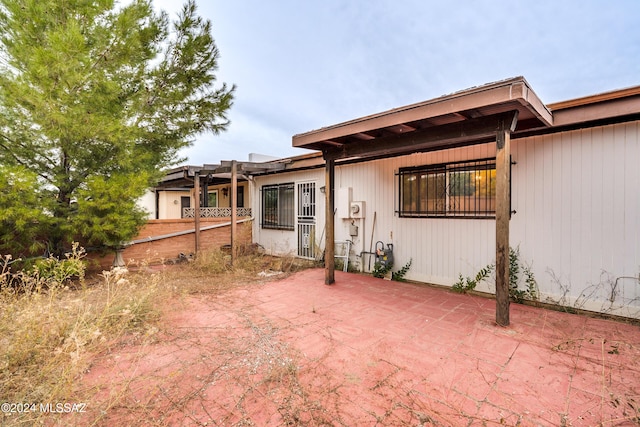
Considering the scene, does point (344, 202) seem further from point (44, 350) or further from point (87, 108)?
point (44, 350)

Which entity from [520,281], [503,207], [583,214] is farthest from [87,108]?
[583,214]

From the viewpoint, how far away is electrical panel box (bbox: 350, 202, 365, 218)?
620 centimetres

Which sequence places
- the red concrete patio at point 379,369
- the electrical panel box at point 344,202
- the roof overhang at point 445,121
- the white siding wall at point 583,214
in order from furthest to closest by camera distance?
the electrical panel box at point 344,202, the white siding wall at point 583,214, the roof overhang at point 445,121, the red concrete patio at point 379,369

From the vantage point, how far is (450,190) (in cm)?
499

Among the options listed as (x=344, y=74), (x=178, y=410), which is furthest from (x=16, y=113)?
(x=344, y=74)

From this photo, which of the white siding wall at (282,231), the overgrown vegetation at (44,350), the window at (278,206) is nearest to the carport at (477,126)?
the white siding wall at (282,231)

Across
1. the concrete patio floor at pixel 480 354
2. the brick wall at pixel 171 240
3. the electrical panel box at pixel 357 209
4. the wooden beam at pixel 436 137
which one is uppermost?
the wooden beam at pixel 436 137

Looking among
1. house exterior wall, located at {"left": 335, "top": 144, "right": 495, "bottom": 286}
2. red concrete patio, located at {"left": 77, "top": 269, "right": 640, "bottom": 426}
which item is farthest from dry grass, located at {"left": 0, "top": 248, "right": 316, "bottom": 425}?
house exterior wall, located at {"left": 335, "top": 144, "right": 495, "bottom": 286}

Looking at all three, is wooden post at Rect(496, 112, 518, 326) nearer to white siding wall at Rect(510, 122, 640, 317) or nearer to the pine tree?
white siding wall at Rect(510, 122, 640, 317)

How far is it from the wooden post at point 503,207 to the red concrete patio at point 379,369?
1.23ft

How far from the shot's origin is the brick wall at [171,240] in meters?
6.98

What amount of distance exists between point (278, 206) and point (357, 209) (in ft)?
10.2

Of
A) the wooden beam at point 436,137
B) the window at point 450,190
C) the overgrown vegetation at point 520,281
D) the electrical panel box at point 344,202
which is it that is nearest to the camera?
the wooden beam at point 436,137

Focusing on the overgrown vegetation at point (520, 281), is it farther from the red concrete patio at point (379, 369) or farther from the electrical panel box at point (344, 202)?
the electrical panel box at point (344, 202)
